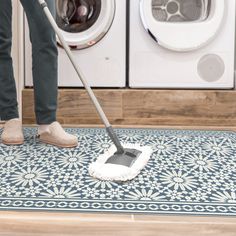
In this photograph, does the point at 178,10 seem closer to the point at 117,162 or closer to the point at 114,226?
the point at 117,162

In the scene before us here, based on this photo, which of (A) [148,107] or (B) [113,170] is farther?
(A) [148,107]

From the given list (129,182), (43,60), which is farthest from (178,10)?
(129,182)

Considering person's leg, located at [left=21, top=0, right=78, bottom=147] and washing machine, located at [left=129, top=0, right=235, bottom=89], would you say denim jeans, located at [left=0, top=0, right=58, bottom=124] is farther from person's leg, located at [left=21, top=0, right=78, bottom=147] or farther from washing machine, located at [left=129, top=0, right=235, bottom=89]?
washing machine, located at [left=129, top=0, right=235, bottom=89]

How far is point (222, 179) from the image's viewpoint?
121 cm

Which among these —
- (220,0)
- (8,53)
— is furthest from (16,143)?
(220,0)

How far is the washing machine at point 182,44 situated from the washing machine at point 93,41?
59 millimetres

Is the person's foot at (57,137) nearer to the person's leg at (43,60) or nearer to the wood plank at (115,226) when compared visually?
the person's leg at (43,60)

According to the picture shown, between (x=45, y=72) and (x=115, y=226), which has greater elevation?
(x=45, y=72)

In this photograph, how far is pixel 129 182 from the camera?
3.86ft

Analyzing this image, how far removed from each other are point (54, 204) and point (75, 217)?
0.32 ft

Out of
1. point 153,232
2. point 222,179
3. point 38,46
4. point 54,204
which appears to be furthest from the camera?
point 38,46

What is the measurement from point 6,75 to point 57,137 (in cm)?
31

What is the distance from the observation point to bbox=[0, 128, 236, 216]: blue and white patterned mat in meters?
1.02

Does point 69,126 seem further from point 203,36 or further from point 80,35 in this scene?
point 203,36
